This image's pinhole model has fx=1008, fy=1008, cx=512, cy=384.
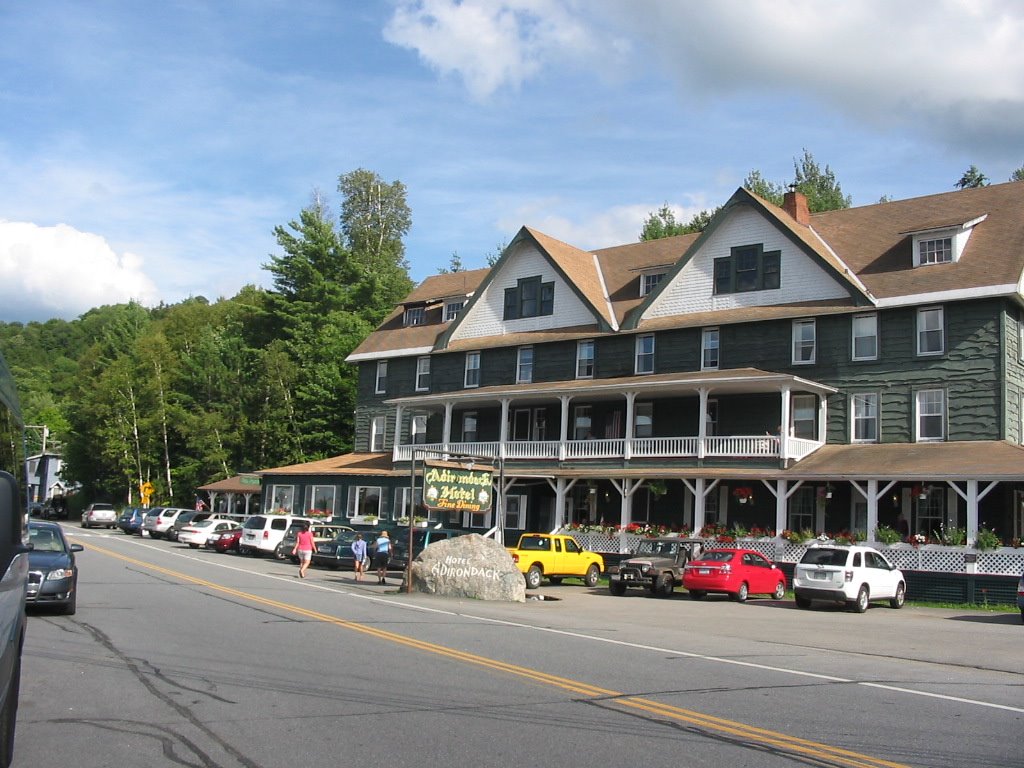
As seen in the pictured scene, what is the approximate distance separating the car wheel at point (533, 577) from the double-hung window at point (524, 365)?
14423 mm

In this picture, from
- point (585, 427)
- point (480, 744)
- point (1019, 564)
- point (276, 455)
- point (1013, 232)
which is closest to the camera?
point (480, 744)

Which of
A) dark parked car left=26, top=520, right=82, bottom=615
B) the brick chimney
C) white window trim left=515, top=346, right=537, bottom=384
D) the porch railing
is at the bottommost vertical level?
dark parked car left=26, top=520, right=82, bottom=615

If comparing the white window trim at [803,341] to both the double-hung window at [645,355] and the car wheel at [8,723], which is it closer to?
the double-hung window at [645,355]

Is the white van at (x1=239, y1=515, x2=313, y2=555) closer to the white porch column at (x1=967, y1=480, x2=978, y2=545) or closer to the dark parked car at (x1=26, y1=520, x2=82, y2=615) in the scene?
the dark parked car at (x1=26, y1=520, x2=82, y2=615)

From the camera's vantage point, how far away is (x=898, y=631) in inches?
762

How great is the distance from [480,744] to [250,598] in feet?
45.2

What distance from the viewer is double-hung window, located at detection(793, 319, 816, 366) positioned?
3450 cm

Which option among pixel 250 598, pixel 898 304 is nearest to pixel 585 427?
pixel 898 304

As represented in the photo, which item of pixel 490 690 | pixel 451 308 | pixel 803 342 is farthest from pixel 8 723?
pixel 451 308

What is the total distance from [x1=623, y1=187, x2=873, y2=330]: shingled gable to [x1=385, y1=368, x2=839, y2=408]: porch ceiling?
3.07m

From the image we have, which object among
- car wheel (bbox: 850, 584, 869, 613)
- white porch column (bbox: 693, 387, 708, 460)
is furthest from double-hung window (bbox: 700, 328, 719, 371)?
car wheel (bbox: 850, 584, 869, 613)

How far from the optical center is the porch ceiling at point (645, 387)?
32.4 meters

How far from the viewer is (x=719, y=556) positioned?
26.4 meters

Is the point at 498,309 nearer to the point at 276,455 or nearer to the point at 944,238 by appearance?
the point at 944,238
